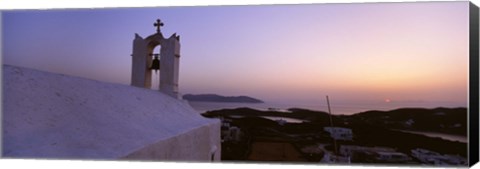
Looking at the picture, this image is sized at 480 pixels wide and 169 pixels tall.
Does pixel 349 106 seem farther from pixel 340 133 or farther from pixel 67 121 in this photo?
pixel 67 121

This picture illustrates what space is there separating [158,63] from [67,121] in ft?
11.0

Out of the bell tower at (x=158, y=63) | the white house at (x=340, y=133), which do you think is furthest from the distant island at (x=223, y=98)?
the bell tower at (x=158, y=63)

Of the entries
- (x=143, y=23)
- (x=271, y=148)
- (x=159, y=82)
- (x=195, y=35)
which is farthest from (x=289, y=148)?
(x=159, y=82)

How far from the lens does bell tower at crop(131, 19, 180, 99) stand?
7039mm

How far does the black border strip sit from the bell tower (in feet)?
11.7

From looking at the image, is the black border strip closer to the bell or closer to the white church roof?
the white church roof

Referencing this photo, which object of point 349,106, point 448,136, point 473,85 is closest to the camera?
point 473,85

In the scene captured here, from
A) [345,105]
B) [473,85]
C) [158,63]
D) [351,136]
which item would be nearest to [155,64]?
[158,63]

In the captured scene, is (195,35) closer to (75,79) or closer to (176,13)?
(176,13)

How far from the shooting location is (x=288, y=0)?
5.33m

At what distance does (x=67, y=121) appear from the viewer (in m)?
4.41

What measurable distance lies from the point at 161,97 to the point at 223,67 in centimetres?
149

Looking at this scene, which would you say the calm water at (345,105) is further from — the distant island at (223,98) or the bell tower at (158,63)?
the bell tower at (158,63)

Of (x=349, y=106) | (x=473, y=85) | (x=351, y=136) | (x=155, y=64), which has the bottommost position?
(x=351, y=136)
